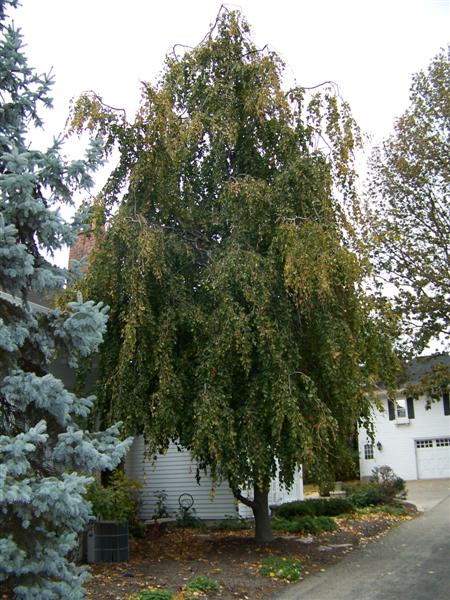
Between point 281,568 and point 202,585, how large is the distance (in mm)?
1633

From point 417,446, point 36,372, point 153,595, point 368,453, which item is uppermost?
point 36,372

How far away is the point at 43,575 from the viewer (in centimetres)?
502

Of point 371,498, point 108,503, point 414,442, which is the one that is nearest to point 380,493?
point 371,498

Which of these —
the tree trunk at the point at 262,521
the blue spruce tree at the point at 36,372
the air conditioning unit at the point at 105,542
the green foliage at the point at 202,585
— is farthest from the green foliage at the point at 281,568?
the blue spruce tree at the point at 36,372

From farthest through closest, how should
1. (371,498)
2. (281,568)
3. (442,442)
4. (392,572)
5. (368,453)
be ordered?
(368,453)
(442,442)
(371,498)
(392,572)
(281,568)

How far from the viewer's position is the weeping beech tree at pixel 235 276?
9.51m

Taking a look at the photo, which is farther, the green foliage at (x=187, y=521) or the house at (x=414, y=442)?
the house at (x=414, y=442)

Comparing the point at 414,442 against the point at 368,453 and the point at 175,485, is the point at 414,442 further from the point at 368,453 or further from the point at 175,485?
the point at 175,485

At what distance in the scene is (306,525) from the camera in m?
13.8

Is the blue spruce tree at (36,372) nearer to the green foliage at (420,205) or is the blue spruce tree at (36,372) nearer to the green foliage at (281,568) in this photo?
the green foliage at (281,568)

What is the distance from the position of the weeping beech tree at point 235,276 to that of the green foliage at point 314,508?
3845 mm

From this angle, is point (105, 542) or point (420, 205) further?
point (420, 205)

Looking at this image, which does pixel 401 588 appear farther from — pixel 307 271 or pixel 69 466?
pixel 69 466

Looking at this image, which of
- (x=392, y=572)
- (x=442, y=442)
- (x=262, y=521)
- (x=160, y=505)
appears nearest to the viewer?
(x=392, y=572)
